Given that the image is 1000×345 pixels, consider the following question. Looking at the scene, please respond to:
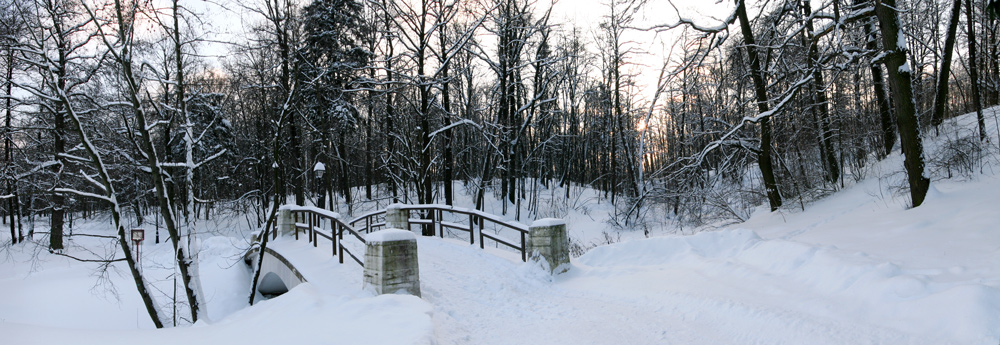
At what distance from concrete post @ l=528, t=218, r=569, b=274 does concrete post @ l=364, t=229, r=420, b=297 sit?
9.05ft

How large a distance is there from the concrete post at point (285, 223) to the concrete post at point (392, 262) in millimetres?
9126

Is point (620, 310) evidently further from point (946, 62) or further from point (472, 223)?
point (946, 62)

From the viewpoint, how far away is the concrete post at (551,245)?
9055mm

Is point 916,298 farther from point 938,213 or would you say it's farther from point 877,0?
point 877,0

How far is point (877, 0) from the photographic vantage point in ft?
30.2

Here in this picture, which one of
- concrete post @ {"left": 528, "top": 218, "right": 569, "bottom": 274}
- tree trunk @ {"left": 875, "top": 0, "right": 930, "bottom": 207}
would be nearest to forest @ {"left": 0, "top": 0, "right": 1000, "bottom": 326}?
tree trunk @ {"left": 875, "top": 0, "right": 930, "bottom": 207}

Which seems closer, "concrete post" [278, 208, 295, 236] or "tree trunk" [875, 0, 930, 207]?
"tree trunk" [875, 0, 930, 207]

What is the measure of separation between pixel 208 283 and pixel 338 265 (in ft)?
34.1

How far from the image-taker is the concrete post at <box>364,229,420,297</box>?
703 centimetres

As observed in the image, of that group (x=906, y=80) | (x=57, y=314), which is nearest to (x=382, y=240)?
(x=906, y=80)

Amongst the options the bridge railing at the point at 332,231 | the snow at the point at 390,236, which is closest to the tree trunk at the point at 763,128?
Result: the snow at the point at 390,236

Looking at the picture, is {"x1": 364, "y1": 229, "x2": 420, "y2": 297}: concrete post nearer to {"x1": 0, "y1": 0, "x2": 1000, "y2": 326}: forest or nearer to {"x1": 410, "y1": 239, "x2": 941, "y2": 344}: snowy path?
{"x1": 410, "y1": 239, "x2": 941, "y2": 344}: snowy path

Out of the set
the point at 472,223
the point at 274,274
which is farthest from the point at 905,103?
the point at 274,274

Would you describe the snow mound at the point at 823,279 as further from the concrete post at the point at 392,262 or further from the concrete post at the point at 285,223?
the concrete post at the point at 285,223
